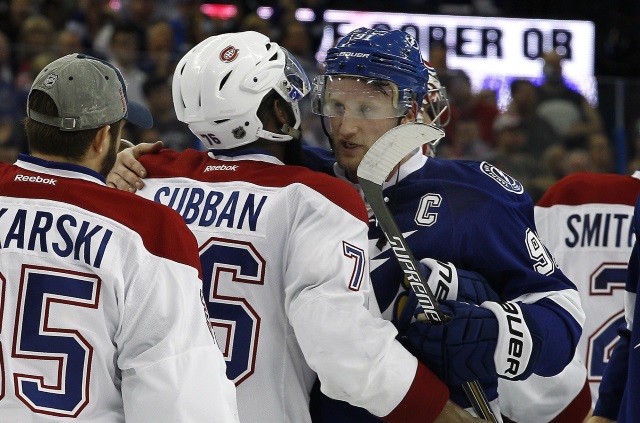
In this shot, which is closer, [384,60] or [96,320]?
[96,320]

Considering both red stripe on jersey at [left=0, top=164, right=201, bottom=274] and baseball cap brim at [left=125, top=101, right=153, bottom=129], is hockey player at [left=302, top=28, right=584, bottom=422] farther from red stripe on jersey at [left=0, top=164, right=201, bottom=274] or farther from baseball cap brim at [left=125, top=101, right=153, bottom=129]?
red stripe on jersey at [left=0, top=164, right=201, bottom=274]

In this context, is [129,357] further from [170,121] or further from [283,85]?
[170,121]

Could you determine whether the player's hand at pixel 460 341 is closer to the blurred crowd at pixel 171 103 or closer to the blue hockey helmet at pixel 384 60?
the blue hockey helmet at pixel 384 60

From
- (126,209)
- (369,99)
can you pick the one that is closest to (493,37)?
(369,99)

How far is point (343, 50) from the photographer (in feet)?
10.5

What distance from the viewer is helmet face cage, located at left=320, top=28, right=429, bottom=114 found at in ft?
10.2

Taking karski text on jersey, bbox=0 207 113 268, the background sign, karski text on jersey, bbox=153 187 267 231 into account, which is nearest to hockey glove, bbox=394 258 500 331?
karski text on jersey, bbox=153 187 267 231

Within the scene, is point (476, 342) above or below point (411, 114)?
→ below

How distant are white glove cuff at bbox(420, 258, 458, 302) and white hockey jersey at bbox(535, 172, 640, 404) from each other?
125 centimetres

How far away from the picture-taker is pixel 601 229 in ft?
13.2

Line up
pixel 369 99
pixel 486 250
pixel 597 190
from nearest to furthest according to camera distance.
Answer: pixel 486 250 → pixel 369 99 → pixel 597 190

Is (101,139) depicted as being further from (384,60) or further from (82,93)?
(384,60)

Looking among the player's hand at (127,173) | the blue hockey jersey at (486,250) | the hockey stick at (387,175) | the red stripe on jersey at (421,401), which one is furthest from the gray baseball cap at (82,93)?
the red stripe on jersey at (421,401)

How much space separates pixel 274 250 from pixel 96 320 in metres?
0.55
